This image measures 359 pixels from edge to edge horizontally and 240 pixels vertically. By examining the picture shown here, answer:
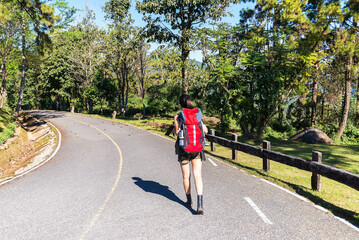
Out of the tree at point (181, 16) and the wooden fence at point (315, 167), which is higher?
the tree at point (181, 16)

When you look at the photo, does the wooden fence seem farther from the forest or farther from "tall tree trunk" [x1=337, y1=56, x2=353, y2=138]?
"tall tree trunk" [x1=337, y1=56, x2=353, y2=138]

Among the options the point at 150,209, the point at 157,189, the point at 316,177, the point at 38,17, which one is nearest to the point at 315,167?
the point at 316,177

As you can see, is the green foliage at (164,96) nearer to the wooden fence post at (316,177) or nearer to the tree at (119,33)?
the tree at (119,33)

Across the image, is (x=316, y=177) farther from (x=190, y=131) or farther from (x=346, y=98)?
(x=346, y=98)

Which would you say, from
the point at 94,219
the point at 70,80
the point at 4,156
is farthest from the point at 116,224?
the point at 70,80

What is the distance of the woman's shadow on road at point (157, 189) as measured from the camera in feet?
19.0

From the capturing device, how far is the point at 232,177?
7711 mm

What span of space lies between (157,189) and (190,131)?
105 inches

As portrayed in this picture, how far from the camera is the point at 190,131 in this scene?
4660 mm

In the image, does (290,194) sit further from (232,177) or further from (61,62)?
(61,62)

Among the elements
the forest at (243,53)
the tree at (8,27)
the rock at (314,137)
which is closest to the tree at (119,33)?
the forest at (243,53)

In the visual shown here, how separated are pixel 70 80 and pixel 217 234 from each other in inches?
1826

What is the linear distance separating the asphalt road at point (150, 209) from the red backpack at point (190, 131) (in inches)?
56.5

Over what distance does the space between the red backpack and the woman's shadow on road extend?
→ 4.90 feet
